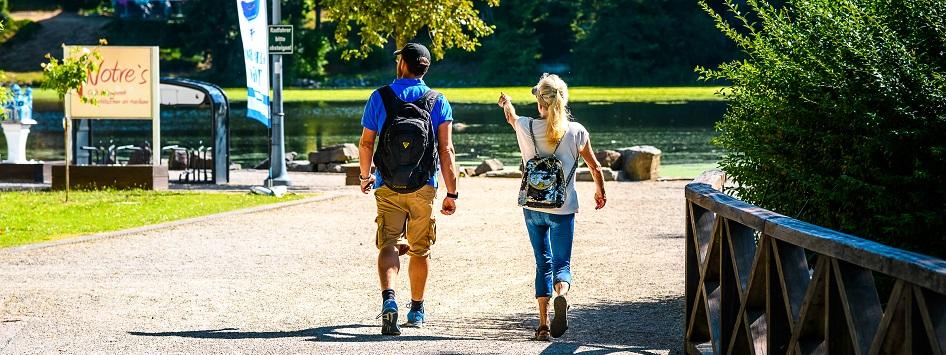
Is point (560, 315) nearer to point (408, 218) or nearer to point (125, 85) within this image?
point (408, 218)

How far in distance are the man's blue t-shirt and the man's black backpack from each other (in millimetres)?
27

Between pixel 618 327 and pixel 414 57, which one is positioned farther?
pixel 618 327

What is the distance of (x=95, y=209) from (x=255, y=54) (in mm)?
3632

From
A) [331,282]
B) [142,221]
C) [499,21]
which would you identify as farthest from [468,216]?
[499,21]

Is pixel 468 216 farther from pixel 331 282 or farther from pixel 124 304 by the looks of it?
pixel 124 304

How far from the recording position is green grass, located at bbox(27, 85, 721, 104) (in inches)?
3063

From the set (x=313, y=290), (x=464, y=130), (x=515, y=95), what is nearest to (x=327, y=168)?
(x=313, y=290)

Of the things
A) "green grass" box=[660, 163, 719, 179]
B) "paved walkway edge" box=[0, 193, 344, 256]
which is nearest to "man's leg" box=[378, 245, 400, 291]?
"paved walkway edge" box=[0, 193, 344, 256]

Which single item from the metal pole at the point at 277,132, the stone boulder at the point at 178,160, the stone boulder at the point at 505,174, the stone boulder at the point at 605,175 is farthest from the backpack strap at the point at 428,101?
the stone boulder at the point at 178,160

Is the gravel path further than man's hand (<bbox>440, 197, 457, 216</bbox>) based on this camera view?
No

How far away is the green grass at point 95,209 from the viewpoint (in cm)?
1423

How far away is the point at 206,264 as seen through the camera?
11.5 meters

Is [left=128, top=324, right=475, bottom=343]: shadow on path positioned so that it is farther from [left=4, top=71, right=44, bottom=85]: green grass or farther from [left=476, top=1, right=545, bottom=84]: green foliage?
[left=476, top=1, right=545, bottom=84]: green foliage

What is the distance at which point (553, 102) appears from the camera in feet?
25.5
